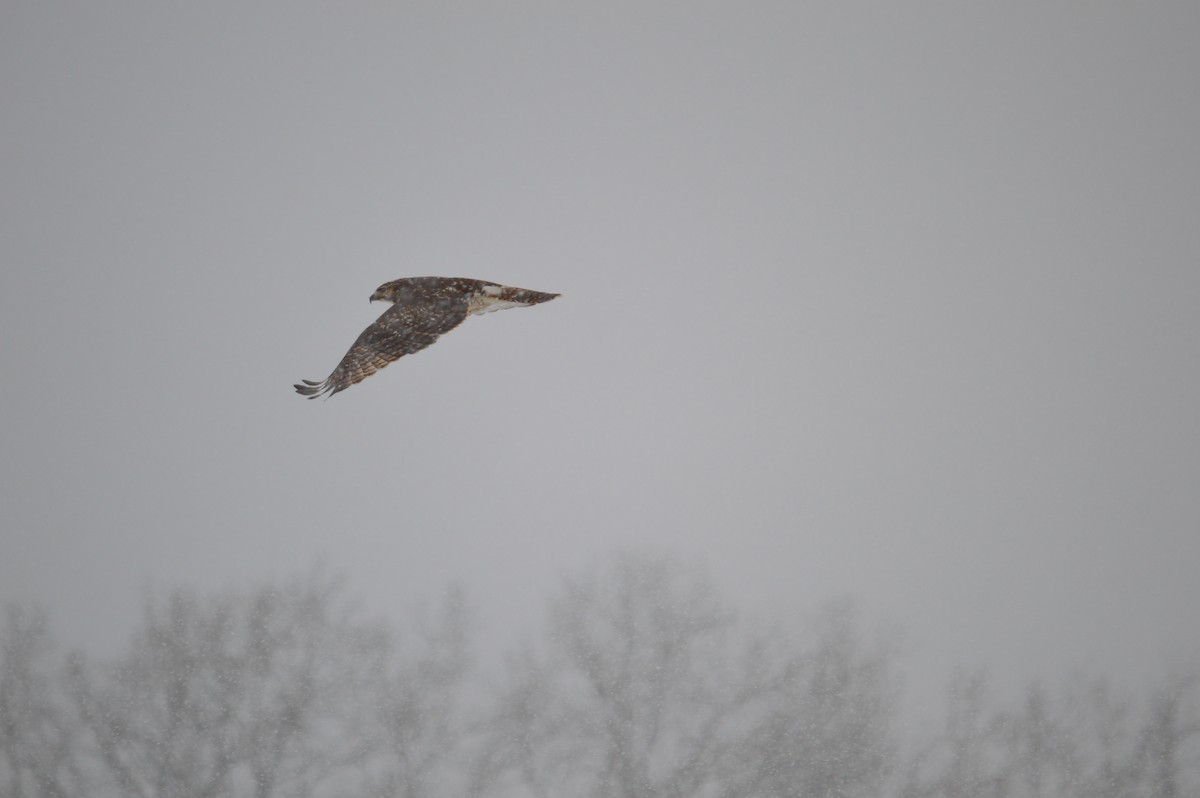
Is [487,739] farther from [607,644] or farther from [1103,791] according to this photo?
[1103,791]

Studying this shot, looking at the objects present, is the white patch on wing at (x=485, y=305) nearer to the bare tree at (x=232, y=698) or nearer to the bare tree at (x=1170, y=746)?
the bare tree at (x=232, y=698)

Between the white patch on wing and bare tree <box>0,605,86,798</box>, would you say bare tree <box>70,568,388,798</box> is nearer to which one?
bare tree <box>0,605,86,798</box>

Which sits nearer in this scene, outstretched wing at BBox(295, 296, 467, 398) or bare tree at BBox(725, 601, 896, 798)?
outstretched wing at BBox(295, 296, 467, 398)

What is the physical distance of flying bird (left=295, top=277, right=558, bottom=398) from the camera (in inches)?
302

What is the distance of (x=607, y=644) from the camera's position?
15.2m

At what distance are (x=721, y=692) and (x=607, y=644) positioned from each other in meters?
1.75

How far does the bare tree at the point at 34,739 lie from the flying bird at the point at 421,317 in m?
8.81

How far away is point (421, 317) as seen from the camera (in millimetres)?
7926

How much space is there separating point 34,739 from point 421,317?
374 inches

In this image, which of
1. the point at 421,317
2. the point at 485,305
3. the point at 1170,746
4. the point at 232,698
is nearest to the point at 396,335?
the point at 421,317

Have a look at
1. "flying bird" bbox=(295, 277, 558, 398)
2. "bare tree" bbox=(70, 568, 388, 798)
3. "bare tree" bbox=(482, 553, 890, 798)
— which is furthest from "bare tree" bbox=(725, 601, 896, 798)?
"flying bird" bbox=(295, 277, 558, 398)

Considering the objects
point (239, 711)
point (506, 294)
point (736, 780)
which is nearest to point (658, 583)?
point (736, 780)

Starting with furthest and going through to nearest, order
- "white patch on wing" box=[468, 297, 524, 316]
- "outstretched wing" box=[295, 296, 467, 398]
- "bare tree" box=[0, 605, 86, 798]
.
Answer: "bare tree" box=[0, 605, 86, 798] → "white patch on wing" box=[468, 297, 524, 316] → "outstretched wing" box=[295, 296, 467, 398]

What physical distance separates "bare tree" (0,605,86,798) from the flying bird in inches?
347
